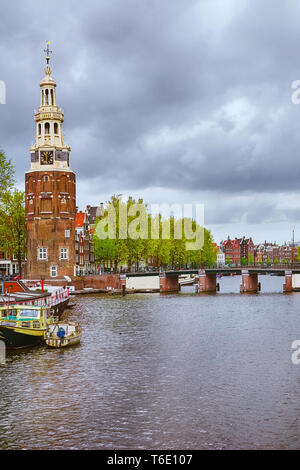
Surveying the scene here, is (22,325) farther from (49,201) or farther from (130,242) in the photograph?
(130,242)

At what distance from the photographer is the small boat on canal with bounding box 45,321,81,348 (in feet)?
139

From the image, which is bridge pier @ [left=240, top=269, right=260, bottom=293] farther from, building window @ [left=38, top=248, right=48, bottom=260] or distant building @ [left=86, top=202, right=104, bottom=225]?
distant building @ [left=86, top=202, right=104, bottom=225]

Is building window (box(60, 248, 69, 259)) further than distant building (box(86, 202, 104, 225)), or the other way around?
distant building (box(86, 202, 104, 225))

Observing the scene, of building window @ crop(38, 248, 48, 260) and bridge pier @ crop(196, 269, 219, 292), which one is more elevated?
building window @ crop(38, 248, 48, 260)

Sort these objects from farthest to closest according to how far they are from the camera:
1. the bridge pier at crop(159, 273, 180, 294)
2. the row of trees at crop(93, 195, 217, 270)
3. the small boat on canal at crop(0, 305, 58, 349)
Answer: the row of trees at crop(93, 195, 217, 270)
the bridge pier at crop(159, 273, 180, 294)
the small boat on canal at crop(0, 305, 58, 349)

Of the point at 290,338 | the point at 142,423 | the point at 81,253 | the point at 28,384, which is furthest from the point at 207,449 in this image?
the point at 81,253

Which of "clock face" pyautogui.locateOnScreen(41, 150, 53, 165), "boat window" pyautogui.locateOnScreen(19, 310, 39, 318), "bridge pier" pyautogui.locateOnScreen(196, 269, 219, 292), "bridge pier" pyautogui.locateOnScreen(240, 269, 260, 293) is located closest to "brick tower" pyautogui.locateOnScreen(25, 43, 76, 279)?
"clock face" pyautogui.locateOnScreen(41, 150, 53, 165)

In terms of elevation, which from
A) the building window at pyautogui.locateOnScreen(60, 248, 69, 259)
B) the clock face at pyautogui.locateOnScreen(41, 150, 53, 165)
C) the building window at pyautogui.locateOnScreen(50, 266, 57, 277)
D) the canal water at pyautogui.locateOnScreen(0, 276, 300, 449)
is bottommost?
the canal water at pyautogui.locateOnScreen(0, 276, 300, 449)

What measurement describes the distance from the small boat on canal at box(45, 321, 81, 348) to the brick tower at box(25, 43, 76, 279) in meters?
54.0

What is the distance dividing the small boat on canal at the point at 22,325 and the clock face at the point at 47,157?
189 feet

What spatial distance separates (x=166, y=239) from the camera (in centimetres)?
13500

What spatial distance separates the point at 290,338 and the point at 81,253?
78.3 metres

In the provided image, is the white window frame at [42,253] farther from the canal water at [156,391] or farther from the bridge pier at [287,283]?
the canal water at [156,391]
